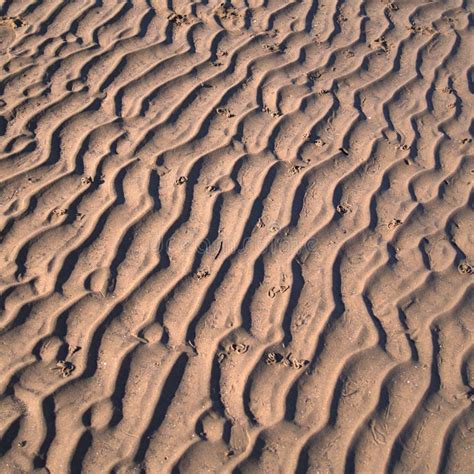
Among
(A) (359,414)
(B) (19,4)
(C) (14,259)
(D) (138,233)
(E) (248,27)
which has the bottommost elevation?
(A) (359,414)

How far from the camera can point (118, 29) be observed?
16.7 feet

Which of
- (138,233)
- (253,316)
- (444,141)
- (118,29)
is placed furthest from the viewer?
(118,29)

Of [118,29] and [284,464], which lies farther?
[118,29]

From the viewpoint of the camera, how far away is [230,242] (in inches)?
151

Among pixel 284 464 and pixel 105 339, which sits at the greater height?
pixel 105 339

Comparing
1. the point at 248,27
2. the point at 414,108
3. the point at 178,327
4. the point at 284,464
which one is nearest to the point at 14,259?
the point at 178,327

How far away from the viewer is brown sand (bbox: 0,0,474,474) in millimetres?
3100

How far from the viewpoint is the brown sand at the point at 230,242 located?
3.10 m

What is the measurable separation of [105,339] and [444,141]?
311 cm

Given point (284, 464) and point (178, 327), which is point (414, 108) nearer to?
point (178, 327)

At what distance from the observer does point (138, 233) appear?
3.79m

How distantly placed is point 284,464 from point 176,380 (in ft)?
2.38

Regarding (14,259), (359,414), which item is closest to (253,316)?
(359,414)

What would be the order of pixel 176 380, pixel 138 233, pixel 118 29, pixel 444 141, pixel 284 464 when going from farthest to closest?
pixel 118 29
pixel 444 141
pixel 138 233
pixel 176 380
pixel 284 464
